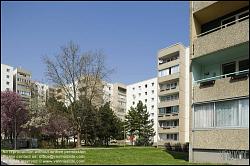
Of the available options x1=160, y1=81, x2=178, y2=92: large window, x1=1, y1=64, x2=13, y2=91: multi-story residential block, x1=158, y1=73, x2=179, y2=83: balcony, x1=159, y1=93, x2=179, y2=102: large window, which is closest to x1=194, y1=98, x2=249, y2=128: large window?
x1=158, y1=73, x2=179, y2=83: balcony

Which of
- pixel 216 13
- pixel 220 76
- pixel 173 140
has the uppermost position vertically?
pixel 216 13

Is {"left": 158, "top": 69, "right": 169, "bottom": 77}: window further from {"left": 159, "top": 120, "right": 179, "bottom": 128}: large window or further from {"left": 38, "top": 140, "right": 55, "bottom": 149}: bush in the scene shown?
{"left": 38, "top": 140, "right": 55, "bottom": 149}: bush

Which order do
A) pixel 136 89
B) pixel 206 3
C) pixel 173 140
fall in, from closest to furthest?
pixel 206 3 → pixel 173 140 → pixel 136 89

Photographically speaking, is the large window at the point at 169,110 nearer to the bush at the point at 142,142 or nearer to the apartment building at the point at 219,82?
the bush at the point at 142,142

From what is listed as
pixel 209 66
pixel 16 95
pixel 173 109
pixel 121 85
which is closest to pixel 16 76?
pixel 121 85

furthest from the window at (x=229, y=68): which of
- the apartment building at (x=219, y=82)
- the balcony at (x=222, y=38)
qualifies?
the balcony at (x=222, y=38)

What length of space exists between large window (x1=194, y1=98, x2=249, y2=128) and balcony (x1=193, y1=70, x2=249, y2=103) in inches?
14.6

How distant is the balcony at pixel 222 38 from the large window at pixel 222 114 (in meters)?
3.04

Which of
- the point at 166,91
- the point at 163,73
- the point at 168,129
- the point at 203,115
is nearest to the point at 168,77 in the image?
the point at 163,73

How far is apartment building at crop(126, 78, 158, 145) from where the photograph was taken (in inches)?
3957

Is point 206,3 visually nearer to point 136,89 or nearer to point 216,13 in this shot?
point 216,13

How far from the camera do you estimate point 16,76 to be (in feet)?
406

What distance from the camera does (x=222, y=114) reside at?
1934 cm

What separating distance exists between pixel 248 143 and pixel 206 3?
329 inches
